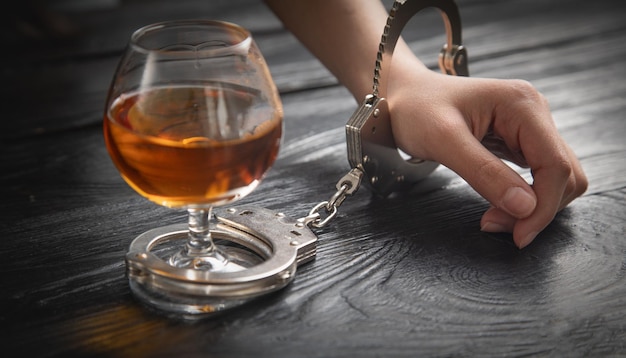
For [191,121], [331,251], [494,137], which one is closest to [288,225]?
[331,251]

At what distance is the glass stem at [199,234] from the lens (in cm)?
76

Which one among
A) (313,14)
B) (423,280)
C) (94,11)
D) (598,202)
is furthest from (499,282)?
(94,11)

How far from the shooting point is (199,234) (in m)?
0.78

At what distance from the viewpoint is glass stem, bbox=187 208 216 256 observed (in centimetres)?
76

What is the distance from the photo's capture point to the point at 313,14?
3.80 ft

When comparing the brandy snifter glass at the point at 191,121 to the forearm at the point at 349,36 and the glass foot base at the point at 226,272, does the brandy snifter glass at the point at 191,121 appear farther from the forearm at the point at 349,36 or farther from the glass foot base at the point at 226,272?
the forearm at the point at 349,36

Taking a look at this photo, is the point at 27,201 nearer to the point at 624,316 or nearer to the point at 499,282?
the point at 499,282

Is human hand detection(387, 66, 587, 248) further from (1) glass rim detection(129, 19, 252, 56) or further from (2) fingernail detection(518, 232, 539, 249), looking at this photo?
(1) glass rim detection(129, 19, 252, 56)

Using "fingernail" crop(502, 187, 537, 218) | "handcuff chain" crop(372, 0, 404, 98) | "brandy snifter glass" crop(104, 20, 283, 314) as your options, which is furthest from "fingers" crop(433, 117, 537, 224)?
"brandy snifter glass" crop(104, 20, 283, 314)

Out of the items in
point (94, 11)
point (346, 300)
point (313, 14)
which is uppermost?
point (313, 14)

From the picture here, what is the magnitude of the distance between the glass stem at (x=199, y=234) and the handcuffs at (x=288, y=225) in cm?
4

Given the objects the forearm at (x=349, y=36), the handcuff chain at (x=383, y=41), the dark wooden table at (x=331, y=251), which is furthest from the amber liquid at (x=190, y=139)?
the forearm at (x=349, y=36)

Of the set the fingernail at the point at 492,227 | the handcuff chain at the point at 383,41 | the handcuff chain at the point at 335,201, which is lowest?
the fingernail at the point at 492,227

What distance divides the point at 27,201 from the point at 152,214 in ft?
0.52
